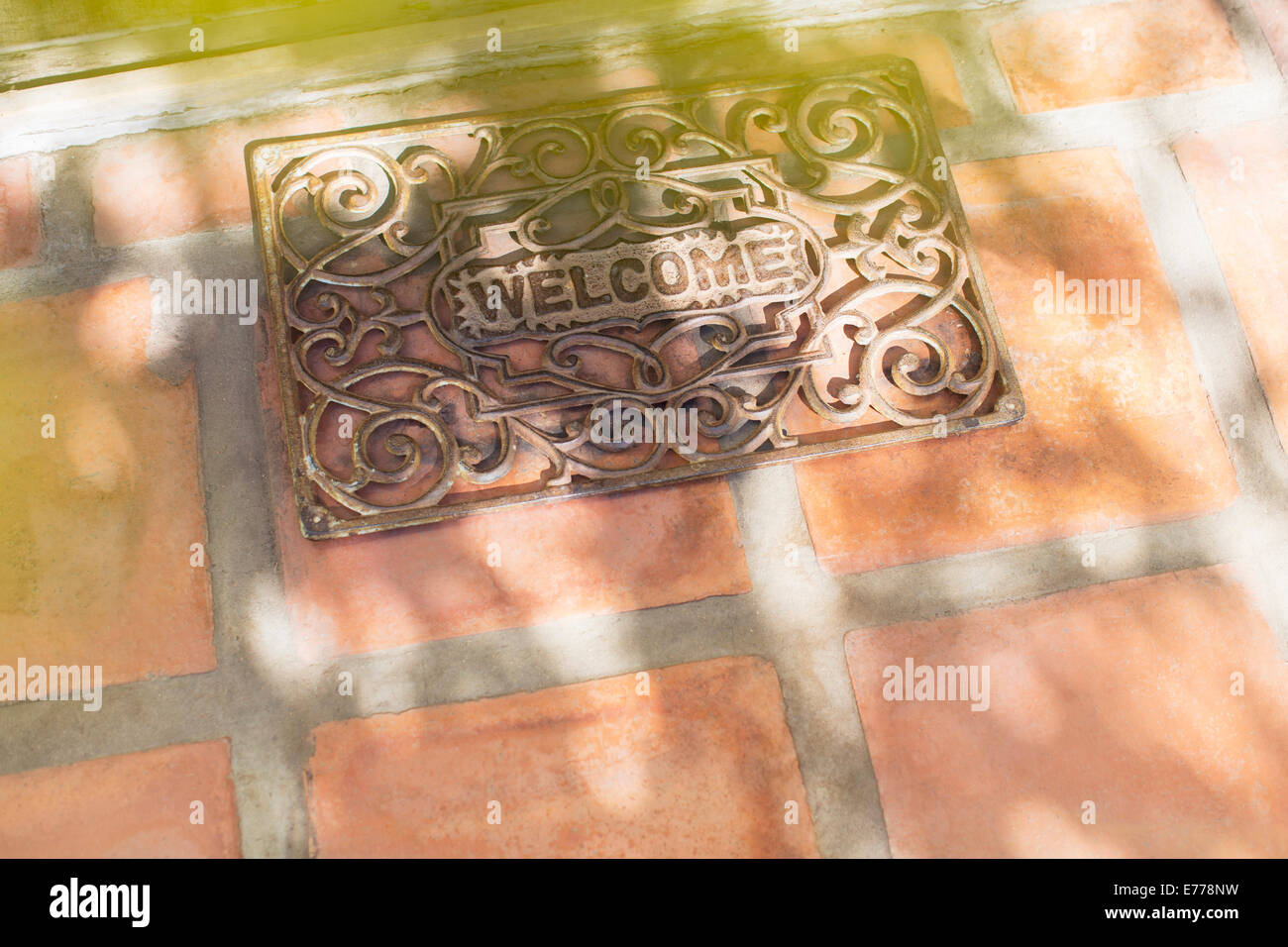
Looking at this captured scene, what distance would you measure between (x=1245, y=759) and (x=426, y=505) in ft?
3.09

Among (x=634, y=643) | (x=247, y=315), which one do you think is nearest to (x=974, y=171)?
(x=634, y=643)

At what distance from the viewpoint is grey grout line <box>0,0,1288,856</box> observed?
89 centimetres

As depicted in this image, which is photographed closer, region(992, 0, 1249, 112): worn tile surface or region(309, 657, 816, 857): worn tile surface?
region(309, 657, 816, 857): worn tile surface

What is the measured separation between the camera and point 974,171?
1.07 meters
